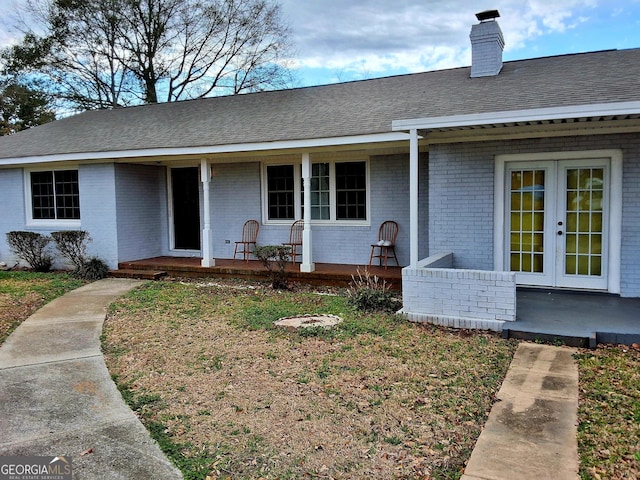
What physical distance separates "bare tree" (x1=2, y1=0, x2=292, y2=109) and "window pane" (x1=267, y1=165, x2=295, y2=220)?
47.3ft

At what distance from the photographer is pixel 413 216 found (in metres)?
6.59

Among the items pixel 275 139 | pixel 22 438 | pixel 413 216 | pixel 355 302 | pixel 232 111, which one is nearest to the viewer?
pixel 22 438

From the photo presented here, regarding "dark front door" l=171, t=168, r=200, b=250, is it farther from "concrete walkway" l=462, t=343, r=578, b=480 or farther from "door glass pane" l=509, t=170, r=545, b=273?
"concrete walkway" l=462, t=343, r=578, b=480

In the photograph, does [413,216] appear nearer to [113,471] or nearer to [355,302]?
[355,302]

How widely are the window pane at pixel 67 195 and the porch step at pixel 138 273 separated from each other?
6.35ft

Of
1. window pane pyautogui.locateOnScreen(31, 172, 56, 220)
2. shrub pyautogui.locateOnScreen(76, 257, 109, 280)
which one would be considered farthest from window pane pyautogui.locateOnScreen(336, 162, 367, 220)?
window pane pyautogui.locateOnScreen(31, 172, 56, 220)

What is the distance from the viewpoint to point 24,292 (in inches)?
344

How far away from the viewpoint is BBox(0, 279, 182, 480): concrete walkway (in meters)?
3.09

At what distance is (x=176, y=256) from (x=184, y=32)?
15171 millimetres

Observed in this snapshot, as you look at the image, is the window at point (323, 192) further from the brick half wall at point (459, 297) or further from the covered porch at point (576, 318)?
the covered porch at point (576, 318)

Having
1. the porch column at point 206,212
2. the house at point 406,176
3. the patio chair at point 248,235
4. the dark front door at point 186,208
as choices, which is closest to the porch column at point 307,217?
the house at point 406,176

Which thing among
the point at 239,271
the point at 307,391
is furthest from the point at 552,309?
the point at 239,271

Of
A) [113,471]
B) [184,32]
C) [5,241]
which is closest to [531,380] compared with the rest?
[113,471]

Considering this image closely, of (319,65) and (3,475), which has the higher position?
(319,65)
